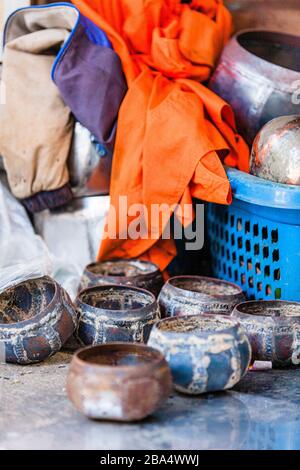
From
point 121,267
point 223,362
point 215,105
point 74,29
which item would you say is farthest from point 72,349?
point 74,29

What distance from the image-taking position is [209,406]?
1786mm

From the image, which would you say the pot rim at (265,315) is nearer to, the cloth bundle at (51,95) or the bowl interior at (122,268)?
the bowl interior at (122,268)

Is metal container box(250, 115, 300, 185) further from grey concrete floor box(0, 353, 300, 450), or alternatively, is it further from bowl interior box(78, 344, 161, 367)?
bowl interior box(78, 344, 161, 367)

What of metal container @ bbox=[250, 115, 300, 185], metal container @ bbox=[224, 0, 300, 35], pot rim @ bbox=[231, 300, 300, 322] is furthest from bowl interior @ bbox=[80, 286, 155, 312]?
metal container @ bbox=[224, 0, 300, 35]

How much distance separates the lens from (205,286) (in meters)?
2.43

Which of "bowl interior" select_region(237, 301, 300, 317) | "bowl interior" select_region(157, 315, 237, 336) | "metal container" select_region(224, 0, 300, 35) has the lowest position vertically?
"bowl interior" select_region(237, 301, 300, 317)

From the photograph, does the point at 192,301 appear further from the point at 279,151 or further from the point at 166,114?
the point at 166,114

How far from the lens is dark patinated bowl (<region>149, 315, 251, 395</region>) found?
1.73 meters

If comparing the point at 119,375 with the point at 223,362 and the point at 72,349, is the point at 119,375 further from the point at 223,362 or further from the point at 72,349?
the point at 72,349

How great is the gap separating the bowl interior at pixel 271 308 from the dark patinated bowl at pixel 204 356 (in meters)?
0.36

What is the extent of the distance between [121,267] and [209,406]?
0.89 metres

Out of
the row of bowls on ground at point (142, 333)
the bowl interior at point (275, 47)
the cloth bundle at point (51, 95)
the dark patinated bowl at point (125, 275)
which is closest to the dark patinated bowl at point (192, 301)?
the row of bowls on ground at point (142, 333)

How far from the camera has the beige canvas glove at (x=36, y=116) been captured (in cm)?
264

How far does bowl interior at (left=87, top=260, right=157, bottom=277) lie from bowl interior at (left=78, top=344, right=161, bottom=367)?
0.77m
